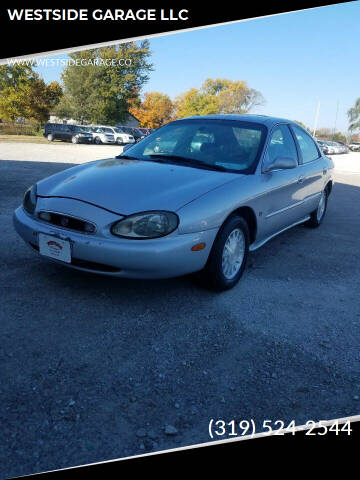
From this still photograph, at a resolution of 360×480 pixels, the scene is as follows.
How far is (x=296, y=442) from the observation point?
1.84m

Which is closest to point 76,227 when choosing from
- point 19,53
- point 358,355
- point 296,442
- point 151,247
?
point 151,247

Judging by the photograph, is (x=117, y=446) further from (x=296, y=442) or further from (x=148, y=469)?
(x=296, y=442)

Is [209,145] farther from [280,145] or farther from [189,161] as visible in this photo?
[280,145]

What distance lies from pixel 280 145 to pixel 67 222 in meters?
2.49

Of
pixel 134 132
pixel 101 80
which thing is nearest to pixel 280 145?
pixel 134 132

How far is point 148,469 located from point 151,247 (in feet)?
4.61

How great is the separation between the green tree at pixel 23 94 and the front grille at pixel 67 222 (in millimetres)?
37501

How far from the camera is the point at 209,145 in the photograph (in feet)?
12.7

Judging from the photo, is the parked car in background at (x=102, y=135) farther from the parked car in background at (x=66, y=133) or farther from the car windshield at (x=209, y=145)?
the car windshield at (x=209, y=145)

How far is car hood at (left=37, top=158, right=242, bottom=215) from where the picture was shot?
289 cm

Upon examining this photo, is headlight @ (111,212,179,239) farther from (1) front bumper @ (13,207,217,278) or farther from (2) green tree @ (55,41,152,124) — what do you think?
(2) green tree @ (55,41,152,124)

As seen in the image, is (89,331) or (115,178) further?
(115,178)

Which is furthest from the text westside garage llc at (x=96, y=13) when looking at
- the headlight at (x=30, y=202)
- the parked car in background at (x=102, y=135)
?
the parked car in background at (x=102, y=135)

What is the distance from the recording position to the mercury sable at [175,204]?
2775mm
